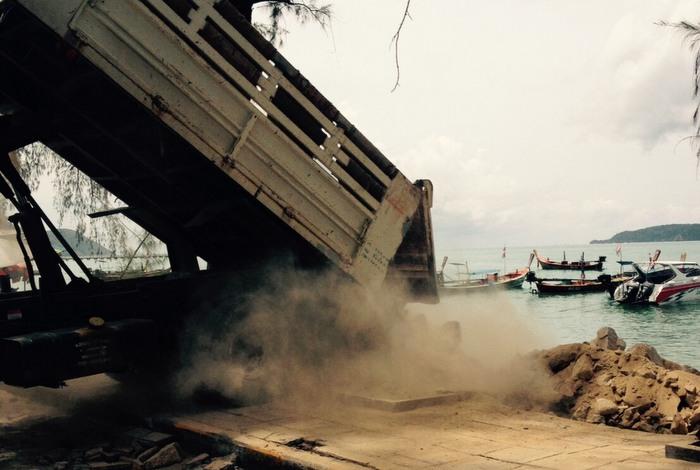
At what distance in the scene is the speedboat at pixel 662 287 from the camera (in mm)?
42438

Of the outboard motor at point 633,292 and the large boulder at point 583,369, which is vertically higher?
the outboard motor at point 633,292

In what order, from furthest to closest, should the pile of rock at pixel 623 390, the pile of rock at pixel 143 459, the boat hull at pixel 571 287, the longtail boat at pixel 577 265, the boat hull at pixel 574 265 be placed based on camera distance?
1. the boat hull at pixel 574 265
2. the longtail boat at pixel 577 265
3. the boat hull at pixel 571 287
4. the pile of rock at pixel 623 390
5. the pile of rock at pixel 143 459

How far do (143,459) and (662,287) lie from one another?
42.1 metres

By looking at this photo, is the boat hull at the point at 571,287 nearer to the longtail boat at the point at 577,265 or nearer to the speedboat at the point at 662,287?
the speedboat at the point at 662,287

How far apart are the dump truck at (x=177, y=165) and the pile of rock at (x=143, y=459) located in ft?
2.64

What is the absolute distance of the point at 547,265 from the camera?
74.6 metres

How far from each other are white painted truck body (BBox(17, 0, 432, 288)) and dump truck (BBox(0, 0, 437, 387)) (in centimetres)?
1

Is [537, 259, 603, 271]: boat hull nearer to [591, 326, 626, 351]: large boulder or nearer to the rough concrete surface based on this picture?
[591, 326, 626, 351]: large boulder

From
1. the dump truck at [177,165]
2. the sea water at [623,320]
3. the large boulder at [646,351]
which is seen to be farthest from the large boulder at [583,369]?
the sea water at [623,320]

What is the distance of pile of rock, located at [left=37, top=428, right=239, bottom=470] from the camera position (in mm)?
5398

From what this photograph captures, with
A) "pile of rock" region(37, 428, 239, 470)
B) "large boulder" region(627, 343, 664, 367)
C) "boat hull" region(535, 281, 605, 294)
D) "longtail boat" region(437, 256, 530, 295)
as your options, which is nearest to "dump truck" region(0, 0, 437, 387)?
"pile of rock" region(37, 428, 239, 470)

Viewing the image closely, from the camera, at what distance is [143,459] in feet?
18.2

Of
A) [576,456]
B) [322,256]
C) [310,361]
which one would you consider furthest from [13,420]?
[576,456]

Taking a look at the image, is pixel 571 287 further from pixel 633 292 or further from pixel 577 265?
pixel 577 265
